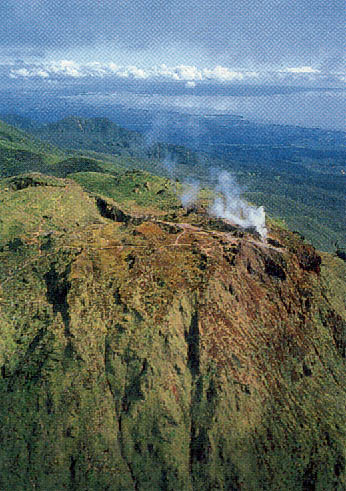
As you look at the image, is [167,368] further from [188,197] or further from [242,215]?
[188,197]

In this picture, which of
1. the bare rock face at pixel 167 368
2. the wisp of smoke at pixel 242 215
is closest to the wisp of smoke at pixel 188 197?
the wisp of smoke at pixel 242 215

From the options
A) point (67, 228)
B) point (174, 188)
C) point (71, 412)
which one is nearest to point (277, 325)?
point (71, 412)

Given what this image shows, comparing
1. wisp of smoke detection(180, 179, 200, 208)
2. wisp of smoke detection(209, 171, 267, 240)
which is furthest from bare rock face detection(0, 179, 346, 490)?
wisp of smoke detection(180, 179, 200, 208)

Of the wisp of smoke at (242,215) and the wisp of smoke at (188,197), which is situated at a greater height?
the wisp of smoke at (242,215)

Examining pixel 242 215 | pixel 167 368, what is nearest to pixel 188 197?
pixel 242 215

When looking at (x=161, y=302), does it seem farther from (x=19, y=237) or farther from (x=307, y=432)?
(x=19, y=237)

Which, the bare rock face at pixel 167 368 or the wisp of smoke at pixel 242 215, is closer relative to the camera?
the bare rock face at pixel 167 368

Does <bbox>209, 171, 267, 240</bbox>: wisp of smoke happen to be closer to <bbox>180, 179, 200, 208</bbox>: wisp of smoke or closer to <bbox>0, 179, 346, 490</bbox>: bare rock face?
<bbox>0, 179, 346, 490</bbox>: bare rock face

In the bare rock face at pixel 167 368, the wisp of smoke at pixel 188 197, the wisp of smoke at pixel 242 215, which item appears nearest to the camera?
the bare rock face at pixel 167 368

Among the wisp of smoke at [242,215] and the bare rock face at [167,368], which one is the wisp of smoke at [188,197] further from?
the bare rock face at [167,368]
